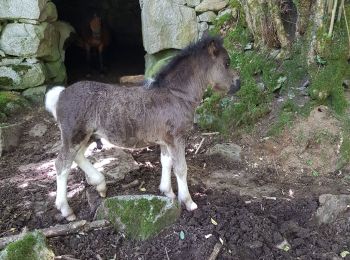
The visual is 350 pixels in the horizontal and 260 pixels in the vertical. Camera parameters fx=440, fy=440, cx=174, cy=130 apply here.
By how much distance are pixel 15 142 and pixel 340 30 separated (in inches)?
212

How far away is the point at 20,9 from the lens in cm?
852

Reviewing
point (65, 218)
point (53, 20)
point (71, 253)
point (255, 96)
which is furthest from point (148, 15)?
point (71, 253)

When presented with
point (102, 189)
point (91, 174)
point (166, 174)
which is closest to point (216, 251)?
point (166, 174)

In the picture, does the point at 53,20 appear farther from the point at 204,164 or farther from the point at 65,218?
the point at 65,218

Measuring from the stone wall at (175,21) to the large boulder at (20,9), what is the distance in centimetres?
209

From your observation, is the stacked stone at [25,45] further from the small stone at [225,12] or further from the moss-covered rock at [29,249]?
the moss-covered rock at [29,249]

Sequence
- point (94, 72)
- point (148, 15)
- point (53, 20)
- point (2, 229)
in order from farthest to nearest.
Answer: point (94, 72) → point (53, 20) → point (148, 15) → point (2, 229)

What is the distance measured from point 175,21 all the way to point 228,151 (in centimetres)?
318

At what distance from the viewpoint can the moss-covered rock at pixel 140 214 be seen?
444 cm

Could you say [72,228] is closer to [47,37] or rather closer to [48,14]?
[47,37]

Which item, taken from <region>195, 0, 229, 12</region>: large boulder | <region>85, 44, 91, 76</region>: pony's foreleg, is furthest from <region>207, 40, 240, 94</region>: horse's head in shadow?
<region>85, 44, 91, 76</region>: pony's foreleg

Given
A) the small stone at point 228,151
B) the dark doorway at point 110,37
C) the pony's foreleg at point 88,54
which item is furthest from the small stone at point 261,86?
the pony's foreleg at point 88,54

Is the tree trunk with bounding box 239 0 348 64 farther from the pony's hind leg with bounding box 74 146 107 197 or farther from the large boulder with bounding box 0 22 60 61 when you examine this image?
the large boulder with bounding box 0 22 60 61

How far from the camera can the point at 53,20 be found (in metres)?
9.32
